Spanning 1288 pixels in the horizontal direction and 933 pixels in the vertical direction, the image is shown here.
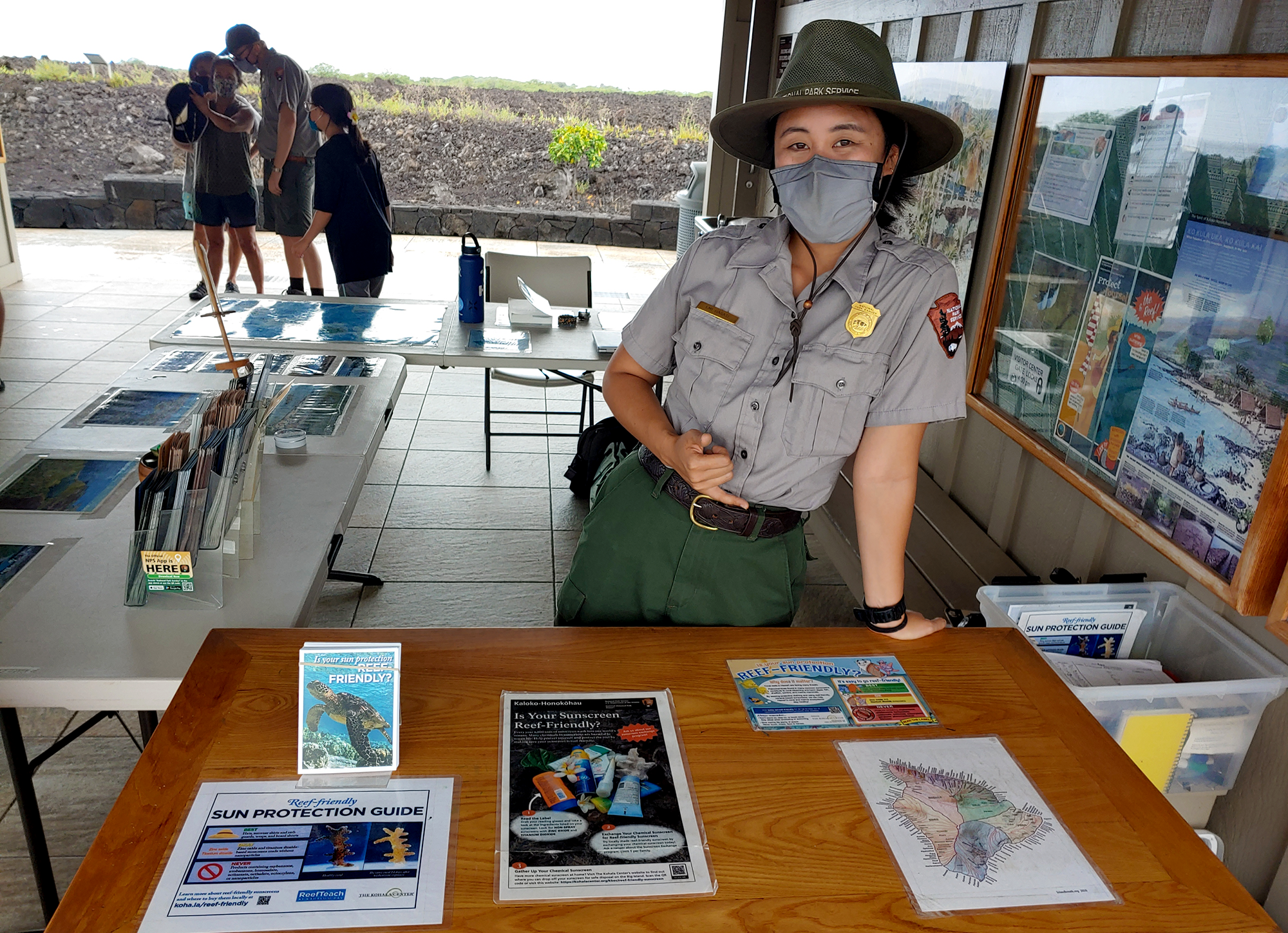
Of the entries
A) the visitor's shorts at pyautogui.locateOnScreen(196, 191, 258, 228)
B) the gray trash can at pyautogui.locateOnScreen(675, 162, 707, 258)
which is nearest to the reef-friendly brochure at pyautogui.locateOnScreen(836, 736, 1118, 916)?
the visitor's shorts at pyautogui.locateOnScreen(196, 191, 258, 228)

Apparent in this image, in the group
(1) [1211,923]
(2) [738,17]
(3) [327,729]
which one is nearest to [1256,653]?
(1) [1211,923]

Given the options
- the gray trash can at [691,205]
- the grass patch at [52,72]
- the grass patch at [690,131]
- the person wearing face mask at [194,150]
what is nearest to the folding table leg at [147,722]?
the person wearing face mask at [194,150]

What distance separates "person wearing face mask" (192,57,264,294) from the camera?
6.24m

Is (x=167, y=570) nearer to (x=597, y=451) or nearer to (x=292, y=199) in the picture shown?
(x=597, y=451)

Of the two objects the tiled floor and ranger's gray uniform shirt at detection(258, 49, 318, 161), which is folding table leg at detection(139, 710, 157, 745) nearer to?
the tiled floor

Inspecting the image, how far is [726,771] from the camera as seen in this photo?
1.22m

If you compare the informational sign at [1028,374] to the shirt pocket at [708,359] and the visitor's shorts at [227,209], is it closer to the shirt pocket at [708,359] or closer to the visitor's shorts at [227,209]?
the shirt pocket at [708,359]

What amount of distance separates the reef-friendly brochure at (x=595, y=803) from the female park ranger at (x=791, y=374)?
0.39 meters

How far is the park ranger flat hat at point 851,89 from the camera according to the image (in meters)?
1.48

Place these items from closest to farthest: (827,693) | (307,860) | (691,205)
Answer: (307,860), (827,693), (691,205)

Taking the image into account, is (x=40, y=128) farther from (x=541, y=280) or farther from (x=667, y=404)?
(x=667, y=404)

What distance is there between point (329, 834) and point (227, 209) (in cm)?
652

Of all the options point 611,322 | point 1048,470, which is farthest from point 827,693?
point 611,322

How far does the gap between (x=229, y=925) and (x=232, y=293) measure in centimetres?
363
